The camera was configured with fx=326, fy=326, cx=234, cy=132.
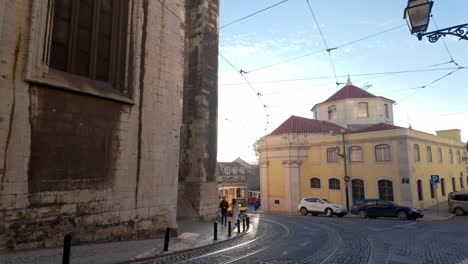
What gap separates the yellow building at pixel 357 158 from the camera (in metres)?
27.2

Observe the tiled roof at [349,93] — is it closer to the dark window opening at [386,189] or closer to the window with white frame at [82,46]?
the dark window opening at [386,189]

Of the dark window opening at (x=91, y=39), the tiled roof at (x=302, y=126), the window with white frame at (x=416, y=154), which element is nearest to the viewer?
the dark window opening at (x=91, y=39)

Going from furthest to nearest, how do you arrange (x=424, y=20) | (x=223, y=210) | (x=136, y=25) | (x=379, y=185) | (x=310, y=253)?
(x=379, y=185) → (x=223, y=210) → (x=136, y=25) → (x=310, y=253) → (x=424, y=20)

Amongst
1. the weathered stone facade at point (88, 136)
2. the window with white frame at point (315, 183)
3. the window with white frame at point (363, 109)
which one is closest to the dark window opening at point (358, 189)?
the window with white frame at point (315, 183)

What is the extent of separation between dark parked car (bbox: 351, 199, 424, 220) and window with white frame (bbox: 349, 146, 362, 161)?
6.48 metres

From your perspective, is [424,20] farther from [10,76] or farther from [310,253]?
[10,76]

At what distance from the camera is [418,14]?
20.1 feet

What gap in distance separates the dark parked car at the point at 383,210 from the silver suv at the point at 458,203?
5.42 m

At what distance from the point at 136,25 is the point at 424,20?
8.94 meters

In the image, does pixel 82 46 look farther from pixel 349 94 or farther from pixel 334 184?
pixel 349 94

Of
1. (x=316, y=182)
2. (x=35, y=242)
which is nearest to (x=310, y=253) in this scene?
(x=35, y=242)

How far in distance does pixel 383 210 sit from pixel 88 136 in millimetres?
19838

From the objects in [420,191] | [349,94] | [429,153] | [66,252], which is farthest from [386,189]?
[66,252]

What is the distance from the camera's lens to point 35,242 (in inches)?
322
